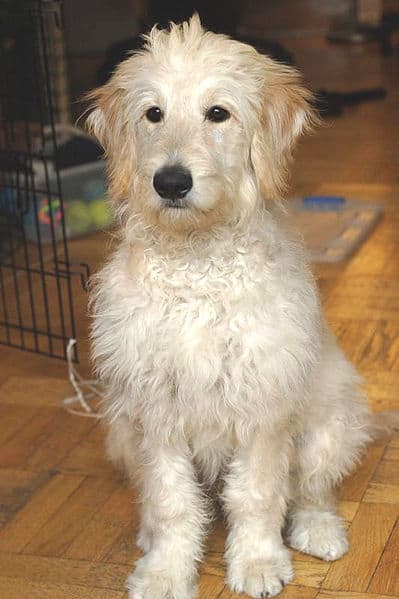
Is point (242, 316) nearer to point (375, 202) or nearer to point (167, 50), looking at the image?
point (167, 50)

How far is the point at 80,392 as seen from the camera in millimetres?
2670

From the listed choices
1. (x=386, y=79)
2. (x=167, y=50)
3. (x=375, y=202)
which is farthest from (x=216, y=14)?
(x=167, y=50)

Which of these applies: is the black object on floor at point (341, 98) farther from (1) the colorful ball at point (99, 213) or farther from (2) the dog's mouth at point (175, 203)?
Result: (2) the dog's mouth at point (175, 203)

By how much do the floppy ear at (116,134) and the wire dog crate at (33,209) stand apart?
68 cm

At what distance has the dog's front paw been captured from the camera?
6.19 ft

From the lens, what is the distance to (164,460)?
75.0 inches

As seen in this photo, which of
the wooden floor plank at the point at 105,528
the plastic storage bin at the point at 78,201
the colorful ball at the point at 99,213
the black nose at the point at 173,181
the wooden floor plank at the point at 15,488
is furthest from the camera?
the colorful ball at the point at 99,213

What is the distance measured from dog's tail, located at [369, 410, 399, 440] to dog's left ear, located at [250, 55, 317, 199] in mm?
676

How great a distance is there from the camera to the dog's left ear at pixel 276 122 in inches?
72.0

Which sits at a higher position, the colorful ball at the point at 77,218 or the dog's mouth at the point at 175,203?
the dog's mouth at the point at 175,203

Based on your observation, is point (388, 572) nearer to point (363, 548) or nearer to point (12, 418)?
point (363, 548)

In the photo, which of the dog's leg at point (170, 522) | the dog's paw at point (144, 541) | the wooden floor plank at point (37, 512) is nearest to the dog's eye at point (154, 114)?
the dog's leg at point (170, 522)

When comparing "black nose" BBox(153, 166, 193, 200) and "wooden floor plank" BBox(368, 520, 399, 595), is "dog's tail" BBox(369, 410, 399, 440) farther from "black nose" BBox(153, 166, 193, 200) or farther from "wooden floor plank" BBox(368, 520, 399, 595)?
"black nose" BBox(153, 166, 193, 200)

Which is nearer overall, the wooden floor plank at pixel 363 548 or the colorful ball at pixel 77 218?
the wooden floor plank at pixel 363 548
